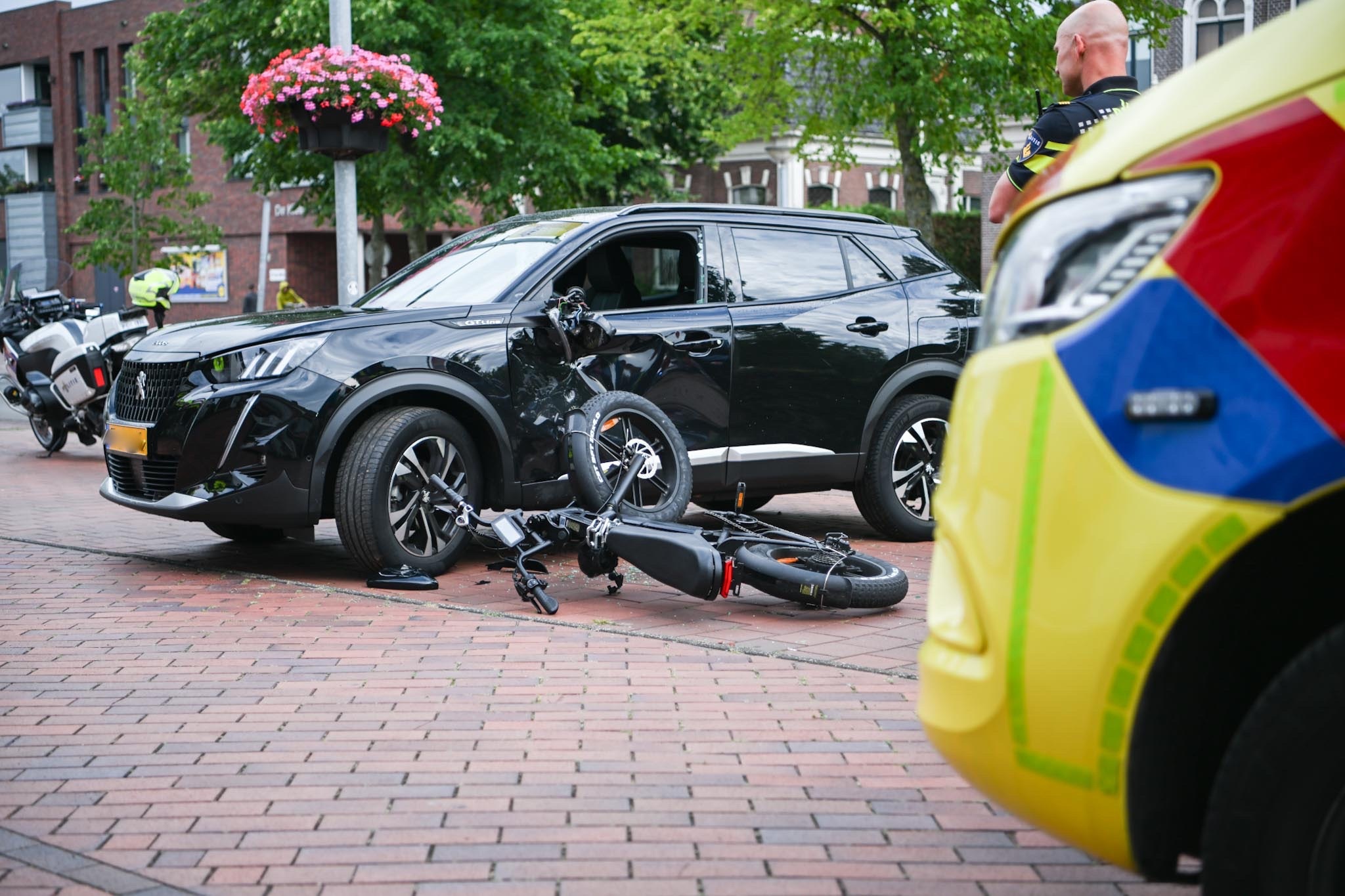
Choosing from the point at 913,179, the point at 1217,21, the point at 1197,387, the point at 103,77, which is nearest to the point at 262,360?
the point at 1197,387

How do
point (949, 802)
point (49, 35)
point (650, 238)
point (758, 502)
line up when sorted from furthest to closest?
point (49, 35), point (758, 502), point (650, 238), point (949, 802)

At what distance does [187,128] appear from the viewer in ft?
146

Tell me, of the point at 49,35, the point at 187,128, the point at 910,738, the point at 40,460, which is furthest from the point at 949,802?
the point at 49,35

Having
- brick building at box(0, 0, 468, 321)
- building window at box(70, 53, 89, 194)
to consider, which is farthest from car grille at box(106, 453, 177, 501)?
building window at box(70, 53, 89, 194)

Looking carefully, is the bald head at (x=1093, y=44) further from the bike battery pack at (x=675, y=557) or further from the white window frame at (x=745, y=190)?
the white window frame at (x=745, y=190)

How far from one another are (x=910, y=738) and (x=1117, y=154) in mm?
2391

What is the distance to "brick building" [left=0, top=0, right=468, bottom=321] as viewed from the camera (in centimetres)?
4478

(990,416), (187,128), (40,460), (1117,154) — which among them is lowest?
(40,460)

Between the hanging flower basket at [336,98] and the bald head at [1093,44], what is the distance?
7881 mm

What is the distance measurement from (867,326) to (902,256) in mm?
659

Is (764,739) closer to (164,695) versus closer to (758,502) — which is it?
(164,695)

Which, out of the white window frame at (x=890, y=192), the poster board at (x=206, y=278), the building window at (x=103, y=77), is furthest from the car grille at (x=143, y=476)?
the building window at (x=103, y=77)

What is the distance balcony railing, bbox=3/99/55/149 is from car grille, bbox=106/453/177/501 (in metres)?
50.6

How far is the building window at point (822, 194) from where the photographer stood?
43.3 m
